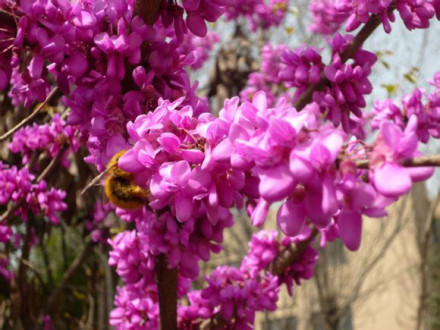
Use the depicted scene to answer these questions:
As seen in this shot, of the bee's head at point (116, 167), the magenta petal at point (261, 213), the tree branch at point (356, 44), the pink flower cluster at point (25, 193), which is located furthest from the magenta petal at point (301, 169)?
the pink flower cluster at point (25, 193)

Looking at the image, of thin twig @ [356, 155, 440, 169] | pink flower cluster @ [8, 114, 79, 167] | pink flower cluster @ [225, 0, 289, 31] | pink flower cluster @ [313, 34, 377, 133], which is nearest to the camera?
thin twig @ [356, 155, 440, 169]

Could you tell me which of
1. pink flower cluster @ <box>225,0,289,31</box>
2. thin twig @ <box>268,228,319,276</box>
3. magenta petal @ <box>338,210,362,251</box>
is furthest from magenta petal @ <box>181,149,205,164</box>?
pink flower cluster @ <box>225,0,289,31</box>

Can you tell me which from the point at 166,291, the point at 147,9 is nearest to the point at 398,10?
the point at 147,9

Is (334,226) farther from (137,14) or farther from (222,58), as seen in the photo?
(222,58)

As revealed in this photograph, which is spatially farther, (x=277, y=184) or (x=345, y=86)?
(x=345, y=86)

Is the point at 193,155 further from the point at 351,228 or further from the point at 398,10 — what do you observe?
the point at 398,10

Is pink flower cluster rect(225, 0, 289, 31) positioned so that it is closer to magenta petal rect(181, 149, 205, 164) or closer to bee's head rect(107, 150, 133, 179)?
bee's head rect(107, 150, 133, 179)
